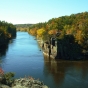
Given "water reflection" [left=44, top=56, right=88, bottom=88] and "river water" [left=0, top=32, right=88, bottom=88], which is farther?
"river water" [left=0, top=32, right=88, bottom=88]

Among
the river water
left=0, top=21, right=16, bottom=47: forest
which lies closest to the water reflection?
the river water

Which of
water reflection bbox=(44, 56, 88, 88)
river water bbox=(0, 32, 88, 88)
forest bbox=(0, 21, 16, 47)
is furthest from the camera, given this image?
forest bbox=(0, 21, 16, 47)

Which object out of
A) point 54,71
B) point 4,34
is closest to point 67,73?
point 54,71

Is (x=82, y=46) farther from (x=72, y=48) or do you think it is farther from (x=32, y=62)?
(x=32, y=62)

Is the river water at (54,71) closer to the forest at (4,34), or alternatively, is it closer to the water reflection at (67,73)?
the water reflection at (67,73)

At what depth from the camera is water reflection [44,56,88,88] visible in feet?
123

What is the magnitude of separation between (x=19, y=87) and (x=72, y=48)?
4755cm

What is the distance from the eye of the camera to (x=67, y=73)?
4512cm

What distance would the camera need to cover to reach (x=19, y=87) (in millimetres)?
19484

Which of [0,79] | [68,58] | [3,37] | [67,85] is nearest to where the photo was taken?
[0,79]

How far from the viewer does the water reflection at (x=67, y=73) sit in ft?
123

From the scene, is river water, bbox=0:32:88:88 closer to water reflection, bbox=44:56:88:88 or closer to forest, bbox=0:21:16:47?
water reflection, bbox=44:56:88:88

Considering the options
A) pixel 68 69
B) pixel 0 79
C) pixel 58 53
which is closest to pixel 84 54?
pixel 58 53

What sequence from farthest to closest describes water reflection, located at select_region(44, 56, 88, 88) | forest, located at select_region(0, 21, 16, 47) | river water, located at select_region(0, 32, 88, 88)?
forest, located at select_region(0, 21, 16, 47)
river water, located at select_region(0, 32, 88, 88)
water reflection, located at select_region(44, 56, 88, 88)
